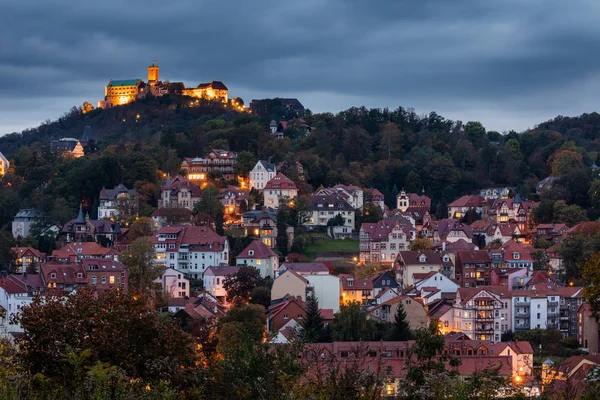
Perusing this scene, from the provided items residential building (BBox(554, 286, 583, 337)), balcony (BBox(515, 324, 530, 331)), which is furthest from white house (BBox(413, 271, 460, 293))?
residential building (BBox(554, 286, 583, 337))

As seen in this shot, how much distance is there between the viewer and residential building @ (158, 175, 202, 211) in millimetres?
62438

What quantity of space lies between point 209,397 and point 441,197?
61.4 meters

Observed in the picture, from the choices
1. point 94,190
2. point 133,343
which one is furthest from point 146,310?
point 94,190

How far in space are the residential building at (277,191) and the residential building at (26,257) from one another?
15.6 meters

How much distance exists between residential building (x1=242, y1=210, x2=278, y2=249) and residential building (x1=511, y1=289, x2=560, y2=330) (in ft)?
56.2

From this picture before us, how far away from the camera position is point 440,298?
4569 centimetres

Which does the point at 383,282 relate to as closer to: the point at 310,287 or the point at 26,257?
the point at 310,287

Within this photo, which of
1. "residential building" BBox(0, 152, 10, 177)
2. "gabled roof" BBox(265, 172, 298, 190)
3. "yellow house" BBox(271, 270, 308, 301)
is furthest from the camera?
"residential building" BBox(0, 152, 10, 177)

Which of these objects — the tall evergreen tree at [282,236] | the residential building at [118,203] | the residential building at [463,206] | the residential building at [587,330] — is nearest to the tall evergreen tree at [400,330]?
the residential building at [587,330]

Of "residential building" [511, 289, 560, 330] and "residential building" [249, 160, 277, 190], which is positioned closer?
"residential building" [511, 289, 560, 330]

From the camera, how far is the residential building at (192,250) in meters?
52.6

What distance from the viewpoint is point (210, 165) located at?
2736 inches

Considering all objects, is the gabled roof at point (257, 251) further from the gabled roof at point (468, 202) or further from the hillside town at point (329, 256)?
the gabled roof at point (468, 202)

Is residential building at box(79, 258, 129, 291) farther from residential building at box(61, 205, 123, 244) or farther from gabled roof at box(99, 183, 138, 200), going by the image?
gabled roof at box(99, 183, 138, 200)
